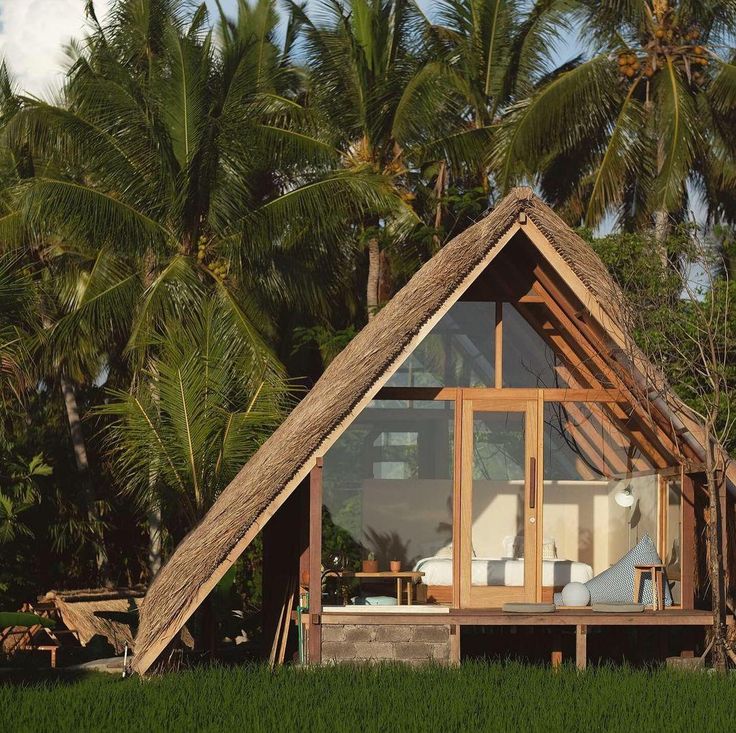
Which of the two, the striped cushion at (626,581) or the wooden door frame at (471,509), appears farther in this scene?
the striped cushion at (626,581)

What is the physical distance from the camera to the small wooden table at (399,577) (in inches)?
452

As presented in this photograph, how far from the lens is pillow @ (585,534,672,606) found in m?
11.3

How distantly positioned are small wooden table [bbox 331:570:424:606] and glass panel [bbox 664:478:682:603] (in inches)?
87.2

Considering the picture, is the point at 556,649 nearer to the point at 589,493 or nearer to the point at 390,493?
the point at 589,493

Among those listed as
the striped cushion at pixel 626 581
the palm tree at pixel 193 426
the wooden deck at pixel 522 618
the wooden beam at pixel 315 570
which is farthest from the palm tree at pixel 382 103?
the wooden deck at pixel 522 618

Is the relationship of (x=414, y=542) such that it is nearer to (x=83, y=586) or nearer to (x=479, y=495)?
(x=479, y=495)

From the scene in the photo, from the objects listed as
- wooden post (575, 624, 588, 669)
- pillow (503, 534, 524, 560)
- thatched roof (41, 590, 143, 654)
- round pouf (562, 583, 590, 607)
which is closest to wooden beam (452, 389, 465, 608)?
pillow (503, 534, 524, 560)

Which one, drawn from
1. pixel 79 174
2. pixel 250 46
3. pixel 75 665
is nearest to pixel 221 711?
pixel 75 665

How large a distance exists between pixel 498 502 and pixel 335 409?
6.89ft

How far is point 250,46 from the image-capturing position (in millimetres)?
18406

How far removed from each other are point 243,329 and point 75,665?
5014 mm

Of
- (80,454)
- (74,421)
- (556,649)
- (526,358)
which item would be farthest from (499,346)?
(74,421)

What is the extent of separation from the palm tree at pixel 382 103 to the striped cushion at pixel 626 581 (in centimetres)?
890

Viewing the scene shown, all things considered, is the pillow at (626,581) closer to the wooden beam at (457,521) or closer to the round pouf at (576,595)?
the round pouf at (576,595)
